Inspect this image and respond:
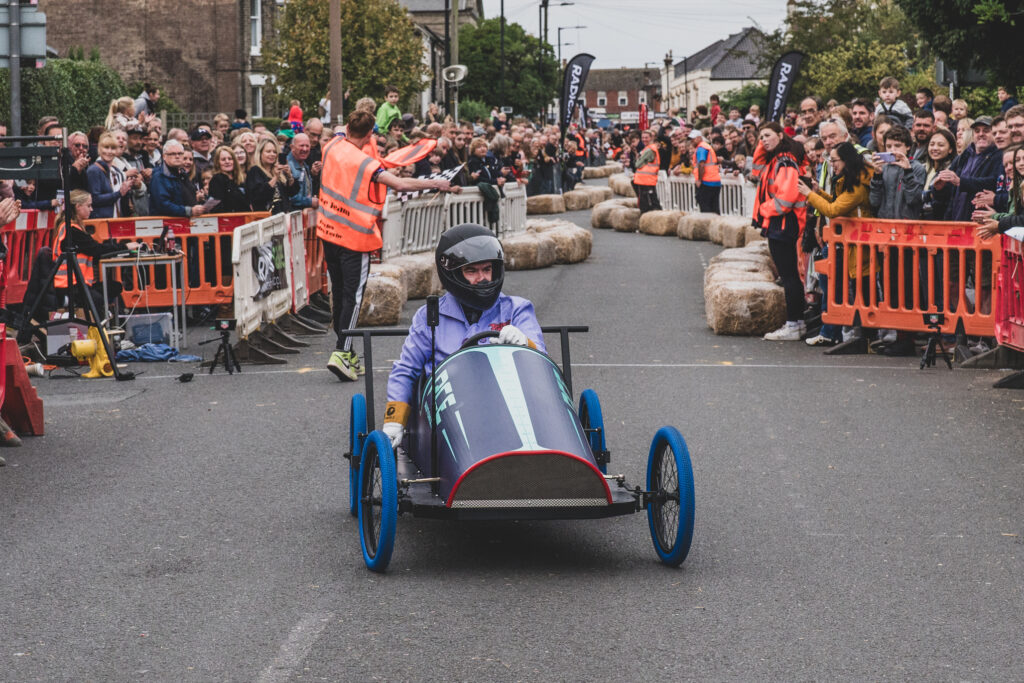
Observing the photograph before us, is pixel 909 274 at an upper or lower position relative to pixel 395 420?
upper

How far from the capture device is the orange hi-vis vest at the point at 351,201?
11.8 meters

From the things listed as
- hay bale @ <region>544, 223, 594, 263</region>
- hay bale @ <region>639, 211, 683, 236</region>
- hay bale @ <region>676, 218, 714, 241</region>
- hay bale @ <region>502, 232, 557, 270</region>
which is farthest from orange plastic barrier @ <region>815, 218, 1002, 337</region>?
hay bale @ <region>639, 211, 683, 236</region>

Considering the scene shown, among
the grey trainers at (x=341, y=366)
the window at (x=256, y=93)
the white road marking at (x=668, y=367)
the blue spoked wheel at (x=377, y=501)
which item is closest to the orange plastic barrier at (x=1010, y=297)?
the white road marking at (x=668, y=367)

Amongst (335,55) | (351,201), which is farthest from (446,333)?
(335,55)

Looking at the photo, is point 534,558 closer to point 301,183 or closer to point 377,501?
point 377,501

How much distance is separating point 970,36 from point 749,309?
677 cm

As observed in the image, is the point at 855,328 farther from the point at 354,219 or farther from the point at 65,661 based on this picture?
the point at 65,661

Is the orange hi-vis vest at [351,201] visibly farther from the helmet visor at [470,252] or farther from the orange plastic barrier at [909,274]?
the helmet visor at [470,252]

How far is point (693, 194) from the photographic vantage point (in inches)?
1282

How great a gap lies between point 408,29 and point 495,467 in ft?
156

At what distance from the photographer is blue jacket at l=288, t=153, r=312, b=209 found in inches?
627

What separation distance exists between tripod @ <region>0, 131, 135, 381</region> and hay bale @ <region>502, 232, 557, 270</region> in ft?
30.8

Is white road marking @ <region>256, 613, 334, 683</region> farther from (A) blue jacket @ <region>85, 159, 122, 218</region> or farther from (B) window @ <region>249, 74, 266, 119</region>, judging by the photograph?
(B) window @ <region>249, 74, 266, 119</region>

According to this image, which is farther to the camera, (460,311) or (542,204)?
(542,204)
